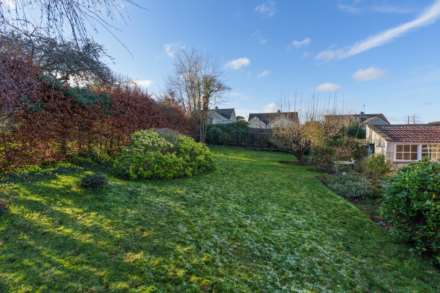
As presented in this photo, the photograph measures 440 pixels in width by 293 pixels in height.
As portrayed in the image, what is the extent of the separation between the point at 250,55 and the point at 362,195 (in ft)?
35.7

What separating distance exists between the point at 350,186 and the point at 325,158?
4.20 m

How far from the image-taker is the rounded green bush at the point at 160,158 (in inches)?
233

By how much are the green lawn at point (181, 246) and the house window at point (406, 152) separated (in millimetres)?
9797

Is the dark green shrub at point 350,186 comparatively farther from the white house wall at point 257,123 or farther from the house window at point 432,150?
the white house wall at point 257,123

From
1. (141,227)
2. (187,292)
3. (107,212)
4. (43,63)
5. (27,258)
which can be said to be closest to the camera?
(187,292)

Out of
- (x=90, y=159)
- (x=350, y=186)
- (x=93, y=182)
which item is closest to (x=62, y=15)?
(x=93, y=182)

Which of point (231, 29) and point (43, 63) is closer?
point (43, 63)

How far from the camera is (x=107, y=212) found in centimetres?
349

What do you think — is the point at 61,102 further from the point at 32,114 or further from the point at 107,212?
the point at 107,212

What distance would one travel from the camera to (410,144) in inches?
453

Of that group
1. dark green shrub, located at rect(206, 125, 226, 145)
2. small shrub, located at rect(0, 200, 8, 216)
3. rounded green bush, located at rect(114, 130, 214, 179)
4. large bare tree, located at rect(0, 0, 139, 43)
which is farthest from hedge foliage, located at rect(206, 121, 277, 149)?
large bare tree, located at rect(0, 0, 139, 43)

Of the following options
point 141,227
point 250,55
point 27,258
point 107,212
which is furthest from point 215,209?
point 250,55

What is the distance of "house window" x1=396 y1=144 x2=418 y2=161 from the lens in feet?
37.9

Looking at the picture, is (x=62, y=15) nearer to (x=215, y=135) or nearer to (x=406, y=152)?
(x=406, y=152)
